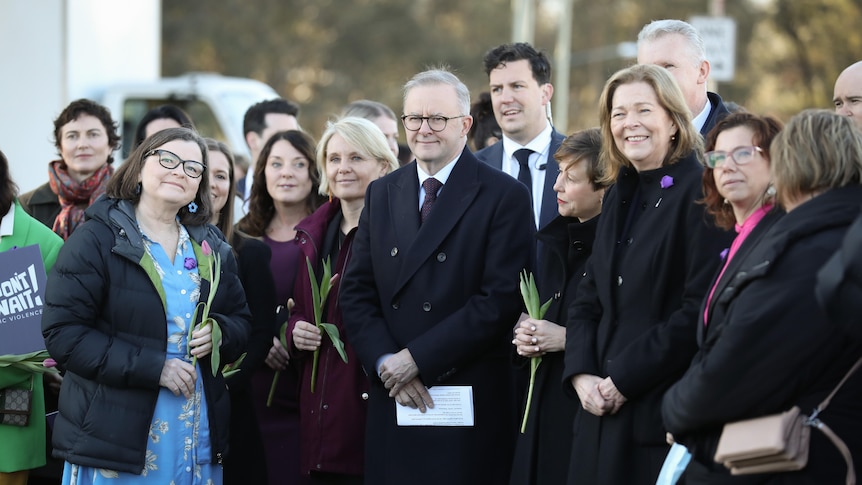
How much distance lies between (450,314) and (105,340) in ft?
4.73

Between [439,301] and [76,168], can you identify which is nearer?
[439,301]

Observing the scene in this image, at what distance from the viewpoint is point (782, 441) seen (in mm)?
3400

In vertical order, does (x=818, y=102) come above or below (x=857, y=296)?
above

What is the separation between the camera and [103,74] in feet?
43.1

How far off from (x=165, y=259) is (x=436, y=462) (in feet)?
4.73

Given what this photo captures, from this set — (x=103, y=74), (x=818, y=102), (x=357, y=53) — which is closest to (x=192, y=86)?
(x=103, y=74)

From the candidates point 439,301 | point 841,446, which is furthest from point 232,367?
point 841,446

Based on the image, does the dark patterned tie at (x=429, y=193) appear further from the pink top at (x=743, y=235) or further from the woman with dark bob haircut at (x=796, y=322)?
the woman with dark bob haircut at (x=796, y=322)

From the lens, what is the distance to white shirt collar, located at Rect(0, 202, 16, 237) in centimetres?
548

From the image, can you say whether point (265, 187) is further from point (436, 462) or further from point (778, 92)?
point (778, 92)

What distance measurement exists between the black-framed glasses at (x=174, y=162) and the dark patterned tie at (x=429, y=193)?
100 centimetres

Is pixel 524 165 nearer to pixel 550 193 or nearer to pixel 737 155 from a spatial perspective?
pixel 550 193

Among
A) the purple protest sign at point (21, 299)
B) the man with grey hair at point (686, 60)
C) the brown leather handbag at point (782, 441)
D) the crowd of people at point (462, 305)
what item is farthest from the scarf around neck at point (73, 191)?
the brown leather handbag at point (782, 441)

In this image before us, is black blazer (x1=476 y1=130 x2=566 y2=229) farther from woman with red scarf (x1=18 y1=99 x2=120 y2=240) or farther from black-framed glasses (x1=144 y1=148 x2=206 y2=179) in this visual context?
woman with red scarf (x1=18 y1=99 x2=120 y2=240)
